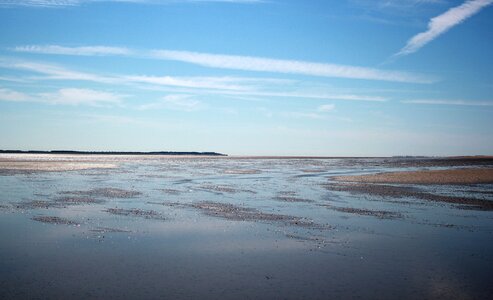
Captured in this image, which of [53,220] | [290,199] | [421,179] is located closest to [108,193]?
[53,220]

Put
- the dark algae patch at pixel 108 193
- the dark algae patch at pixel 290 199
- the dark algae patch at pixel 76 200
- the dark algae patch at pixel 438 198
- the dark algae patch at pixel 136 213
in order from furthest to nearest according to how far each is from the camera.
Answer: the dark algae patch at pixel 108 193 < the dark algae patch at pixel 290 199 < the dark algae patch at pixel 438 198 < the dark algae patch at pixel 76 200 < the dark algae patch at pixel 136 213

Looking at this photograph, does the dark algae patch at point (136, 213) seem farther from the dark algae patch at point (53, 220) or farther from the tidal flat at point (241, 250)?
the dark algae patch at point (53, 220)

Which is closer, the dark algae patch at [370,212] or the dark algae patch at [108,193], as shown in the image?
the dark algae patch at [370,212]

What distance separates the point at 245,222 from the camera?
16031 mm

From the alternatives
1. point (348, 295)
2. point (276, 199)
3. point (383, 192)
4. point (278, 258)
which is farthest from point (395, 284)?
point (383, 192)

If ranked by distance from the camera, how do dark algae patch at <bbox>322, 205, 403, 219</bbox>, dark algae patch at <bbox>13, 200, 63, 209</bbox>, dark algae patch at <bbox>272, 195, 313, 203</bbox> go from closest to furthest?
dark algae patch at <bbox>322, 205, 403, 219</bbox> → dark algae patch at <bbox>13, 200, 63, 209</bbox> → dark algae patch at <bbox>272, 195, 313, 203</bbox>

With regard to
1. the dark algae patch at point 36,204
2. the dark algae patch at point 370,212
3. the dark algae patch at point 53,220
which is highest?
the dark algae patch at point 36,204

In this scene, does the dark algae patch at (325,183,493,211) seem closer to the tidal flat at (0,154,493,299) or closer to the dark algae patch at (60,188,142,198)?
the tidal flat at (0,154,493,299)

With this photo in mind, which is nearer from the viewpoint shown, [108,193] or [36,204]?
[36,204]

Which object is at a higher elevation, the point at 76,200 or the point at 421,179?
the point at 421,179

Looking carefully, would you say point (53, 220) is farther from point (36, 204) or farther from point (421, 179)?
point (421, 179)

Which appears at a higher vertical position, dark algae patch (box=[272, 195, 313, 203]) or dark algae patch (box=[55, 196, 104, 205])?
dark algae patch (box=[55, 196, 104, 205])

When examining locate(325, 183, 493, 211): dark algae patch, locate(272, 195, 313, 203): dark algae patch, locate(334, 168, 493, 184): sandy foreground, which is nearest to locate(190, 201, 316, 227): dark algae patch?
locate(272, 195, 313, 203): dark algae patch

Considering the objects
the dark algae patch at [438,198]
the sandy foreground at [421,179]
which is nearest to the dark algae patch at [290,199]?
the dark algae patch at [438,198]
